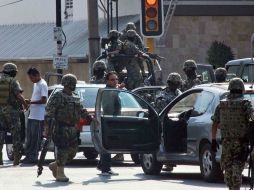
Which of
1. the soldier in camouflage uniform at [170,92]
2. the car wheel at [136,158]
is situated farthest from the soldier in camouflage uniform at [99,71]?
the soldier in camouflage uniform at [170,92]

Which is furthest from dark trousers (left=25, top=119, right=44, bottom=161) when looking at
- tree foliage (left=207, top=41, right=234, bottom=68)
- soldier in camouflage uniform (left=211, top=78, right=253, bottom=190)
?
tree foliage (left=207, top=41, right=234, bottom=68)

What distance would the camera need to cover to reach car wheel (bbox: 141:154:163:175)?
693 inches

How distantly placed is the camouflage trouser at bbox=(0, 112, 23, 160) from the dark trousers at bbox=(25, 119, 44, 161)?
1.51ft

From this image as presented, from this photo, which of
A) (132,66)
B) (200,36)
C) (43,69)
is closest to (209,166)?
(132,66)

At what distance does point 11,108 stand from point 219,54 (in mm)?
23344

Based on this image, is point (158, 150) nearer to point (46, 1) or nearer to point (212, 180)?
point (212, 180)

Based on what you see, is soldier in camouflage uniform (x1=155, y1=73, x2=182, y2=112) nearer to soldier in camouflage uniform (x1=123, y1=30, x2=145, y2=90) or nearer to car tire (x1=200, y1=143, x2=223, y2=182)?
car tire (x1=200, y1=143, x2=223, y2=182)

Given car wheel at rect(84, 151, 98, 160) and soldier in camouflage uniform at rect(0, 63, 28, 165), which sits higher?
soldier in camouflage uniform at rect(0, 63, 28, 165)

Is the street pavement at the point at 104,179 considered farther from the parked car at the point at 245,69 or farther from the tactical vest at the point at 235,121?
the parked car at the point at 245,69

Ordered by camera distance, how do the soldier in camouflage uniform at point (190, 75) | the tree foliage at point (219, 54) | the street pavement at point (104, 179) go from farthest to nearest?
1. the tree foliage at point (219, 54)
2. the soldier in camouflage uniform at point (190, 75)
3. the street pavement at point (104, 179)

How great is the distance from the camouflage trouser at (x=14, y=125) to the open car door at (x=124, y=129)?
2927 mm

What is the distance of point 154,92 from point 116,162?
1685 mm

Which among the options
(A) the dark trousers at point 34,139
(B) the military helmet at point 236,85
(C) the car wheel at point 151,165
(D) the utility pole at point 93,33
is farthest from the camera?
(D) the utility pole at point 93,33

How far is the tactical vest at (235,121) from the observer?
13320mm
